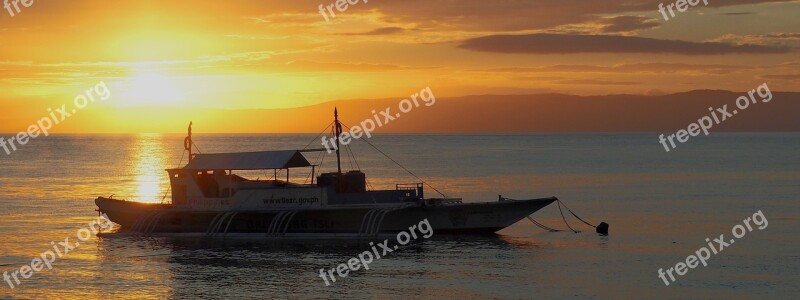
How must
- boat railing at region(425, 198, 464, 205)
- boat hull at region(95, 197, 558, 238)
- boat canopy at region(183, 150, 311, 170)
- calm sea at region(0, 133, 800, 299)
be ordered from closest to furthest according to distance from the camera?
1. calm sea at region(0, 133, 800, 299)
2. boat hull at region(95, 197, 558, 238)
3. boat railing at region(425, 198, 464, 205)
4. boat canopy at region(183, 150, 311, 170)

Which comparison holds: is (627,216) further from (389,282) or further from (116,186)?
(116,186)

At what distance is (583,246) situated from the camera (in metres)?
51.0

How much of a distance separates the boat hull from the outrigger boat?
0.18ft

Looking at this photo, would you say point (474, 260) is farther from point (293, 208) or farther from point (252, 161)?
point (252, 161)

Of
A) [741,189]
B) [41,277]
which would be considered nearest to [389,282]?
[41,277]

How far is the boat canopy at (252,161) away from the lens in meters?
56.3

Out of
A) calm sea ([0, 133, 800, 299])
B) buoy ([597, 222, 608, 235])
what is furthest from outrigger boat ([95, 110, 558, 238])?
buoy ([597, 222, 608, 235])

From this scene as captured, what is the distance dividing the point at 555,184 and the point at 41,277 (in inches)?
2681

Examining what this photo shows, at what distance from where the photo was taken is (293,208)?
183ft

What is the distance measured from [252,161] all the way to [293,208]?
3826 mm

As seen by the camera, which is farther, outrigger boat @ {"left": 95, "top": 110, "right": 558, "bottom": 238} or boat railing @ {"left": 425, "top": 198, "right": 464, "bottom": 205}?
boat railing @ {"left": 425, "top": 198, "right": 464, "bottom": 205}

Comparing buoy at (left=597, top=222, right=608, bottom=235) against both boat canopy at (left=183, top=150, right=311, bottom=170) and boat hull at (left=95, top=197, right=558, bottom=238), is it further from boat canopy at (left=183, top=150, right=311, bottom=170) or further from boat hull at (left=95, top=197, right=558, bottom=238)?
boat canopy at (left=183, top=150, right=311, bottom=170)

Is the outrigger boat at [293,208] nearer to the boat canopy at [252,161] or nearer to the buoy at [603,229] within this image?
the boat canopy at [252,161]

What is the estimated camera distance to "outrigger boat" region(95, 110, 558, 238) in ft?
177
